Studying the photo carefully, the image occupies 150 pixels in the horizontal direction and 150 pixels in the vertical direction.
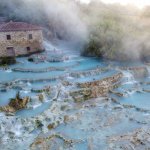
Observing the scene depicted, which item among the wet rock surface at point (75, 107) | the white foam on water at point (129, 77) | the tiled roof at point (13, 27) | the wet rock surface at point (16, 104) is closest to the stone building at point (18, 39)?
the tiled roof at point (13, 27)

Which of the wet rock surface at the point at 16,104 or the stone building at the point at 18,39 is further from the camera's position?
the stone building at the point at 18,39

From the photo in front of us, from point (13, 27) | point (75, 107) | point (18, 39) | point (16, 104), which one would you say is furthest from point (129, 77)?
point (13, 27)

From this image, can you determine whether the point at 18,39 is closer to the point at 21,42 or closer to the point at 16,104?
the point at 21,42

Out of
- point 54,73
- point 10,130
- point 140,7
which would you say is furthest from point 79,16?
point 10,130

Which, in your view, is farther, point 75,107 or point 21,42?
point 21,42

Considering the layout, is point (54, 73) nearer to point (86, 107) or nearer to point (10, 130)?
point (86, 107)

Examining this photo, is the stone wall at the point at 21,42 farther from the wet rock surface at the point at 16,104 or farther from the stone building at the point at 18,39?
A: the wet rock surface at the point at 16,104

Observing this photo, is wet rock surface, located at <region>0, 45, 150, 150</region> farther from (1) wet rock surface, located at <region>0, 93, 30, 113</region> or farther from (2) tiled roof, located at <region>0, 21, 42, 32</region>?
(2) tiled roof, located at <region>0, 21, 42, 32</region>
